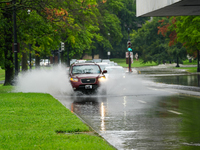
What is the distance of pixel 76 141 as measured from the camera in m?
8.68

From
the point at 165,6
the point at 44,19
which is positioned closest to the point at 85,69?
the point at 165,6

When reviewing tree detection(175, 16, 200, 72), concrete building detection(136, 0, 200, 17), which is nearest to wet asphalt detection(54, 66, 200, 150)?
concrete building detection(136, 0, 200, 17)

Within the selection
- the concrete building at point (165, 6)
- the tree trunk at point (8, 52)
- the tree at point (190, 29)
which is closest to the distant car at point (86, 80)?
the concrete building at point (165, 6)

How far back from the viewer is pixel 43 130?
10.0 metres

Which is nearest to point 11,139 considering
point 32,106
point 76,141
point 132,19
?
point 76,141

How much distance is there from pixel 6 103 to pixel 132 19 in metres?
101

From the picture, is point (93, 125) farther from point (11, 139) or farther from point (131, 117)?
point (11, 139)

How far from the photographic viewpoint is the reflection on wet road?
9.07m

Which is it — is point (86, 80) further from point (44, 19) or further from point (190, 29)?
point (190, 29)

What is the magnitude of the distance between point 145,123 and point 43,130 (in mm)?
3347

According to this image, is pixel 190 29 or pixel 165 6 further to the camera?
pixel 190 29

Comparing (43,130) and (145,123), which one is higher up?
(43,130)

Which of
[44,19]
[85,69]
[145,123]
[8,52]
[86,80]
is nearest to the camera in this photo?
[145,123]

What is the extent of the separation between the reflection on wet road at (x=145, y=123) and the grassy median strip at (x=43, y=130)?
1.83 ft
